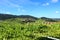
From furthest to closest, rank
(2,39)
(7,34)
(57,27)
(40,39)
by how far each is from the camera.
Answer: (57,27)
(40,39)
(7,34)
(2,39)

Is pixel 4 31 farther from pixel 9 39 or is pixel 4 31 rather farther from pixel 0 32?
pixel 9 39

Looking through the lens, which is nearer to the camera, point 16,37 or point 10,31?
point 16,37

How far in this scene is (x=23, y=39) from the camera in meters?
21.9

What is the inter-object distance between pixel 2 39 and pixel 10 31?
3.18 m

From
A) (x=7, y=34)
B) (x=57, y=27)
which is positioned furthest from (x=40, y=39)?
(x=57, y=27)

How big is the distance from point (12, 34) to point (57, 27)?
20.4 m

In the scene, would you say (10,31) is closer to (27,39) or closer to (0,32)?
(0,32)

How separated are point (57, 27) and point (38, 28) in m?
5.73

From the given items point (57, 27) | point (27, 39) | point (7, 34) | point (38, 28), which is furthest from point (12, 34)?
point (57, 27)

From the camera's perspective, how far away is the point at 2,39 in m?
21.2

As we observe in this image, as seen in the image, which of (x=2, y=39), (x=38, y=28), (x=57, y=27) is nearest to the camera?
(x=2, y=39)

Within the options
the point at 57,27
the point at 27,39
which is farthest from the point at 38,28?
the point at 27,39

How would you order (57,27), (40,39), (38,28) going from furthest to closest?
(57,27) → (38,28) → (40,39)

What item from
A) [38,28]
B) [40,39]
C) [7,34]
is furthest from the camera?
[38,28]
